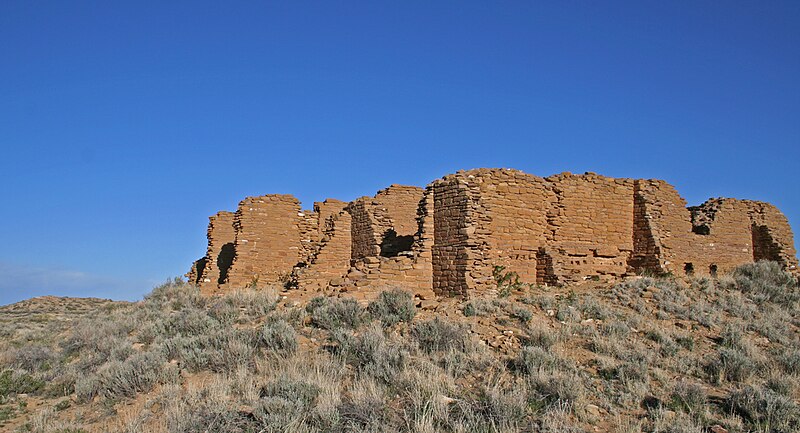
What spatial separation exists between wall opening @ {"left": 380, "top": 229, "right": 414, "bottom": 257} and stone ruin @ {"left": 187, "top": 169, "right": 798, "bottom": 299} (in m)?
0.03

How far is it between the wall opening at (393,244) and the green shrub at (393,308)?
4.53 meters

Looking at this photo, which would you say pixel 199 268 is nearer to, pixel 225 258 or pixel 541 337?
pixel 225 258

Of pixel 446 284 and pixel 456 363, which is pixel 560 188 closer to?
pixel 446 284

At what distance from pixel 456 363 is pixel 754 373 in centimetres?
486

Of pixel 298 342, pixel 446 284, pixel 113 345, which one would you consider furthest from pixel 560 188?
pixel 113 345

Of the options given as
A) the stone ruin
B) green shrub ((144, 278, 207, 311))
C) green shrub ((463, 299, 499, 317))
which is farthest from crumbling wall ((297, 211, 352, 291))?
green shrub ((463, 299, 499, 317))

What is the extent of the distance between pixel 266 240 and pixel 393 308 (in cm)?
853

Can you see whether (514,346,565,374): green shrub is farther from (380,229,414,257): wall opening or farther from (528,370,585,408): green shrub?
(380,229,414,257): wall opening

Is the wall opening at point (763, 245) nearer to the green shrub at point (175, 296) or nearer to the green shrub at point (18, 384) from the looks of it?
the green shrub at point (175, 296)

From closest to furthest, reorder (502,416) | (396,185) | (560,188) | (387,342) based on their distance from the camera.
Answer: (502,416)
(387,342)
(560,188)
(396,185)

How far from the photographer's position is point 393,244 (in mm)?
17609

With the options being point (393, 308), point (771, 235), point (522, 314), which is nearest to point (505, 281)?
point (522, 314)

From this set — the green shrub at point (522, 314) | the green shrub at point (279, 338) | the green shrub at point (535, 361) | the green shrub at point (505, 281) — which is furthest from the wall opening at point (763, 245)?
the green shrub at point (279, 338)

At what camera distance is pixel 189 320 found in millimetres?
12836
